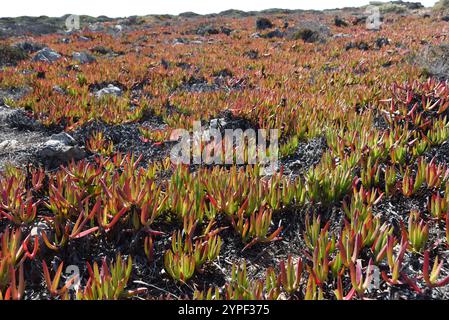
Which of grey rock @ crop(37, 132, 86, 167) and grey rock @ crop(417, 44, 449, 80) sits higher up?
grey rock @ crop(417, 44, 449, 80)

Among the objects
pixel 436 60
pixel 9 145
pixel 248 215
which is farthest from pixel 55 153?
pixel 436 60

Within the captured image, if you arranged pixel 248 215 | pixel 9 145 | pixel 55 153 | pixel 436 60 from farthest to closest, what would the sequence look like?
pixel 436 60, pixel 9 145, pixel 55 153, pixel 248 215

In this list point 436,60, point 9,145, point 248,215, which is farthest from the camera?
point 436,60

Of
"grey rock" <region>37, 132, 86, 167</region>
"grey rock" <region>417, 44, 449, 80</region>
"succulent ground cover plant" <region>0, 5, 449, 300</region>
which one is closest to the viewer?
"succulent ground cover plant" <region>0, 5, 449, 300</region>

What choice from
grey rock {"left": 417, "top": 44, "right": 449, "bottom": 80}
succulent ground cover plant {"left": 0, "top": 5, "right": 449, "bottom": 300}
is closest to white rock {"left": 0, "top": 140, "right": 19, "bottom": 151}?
succulent ground cover plant {"left": 0, "top": 5, "right": 449, "bottom": 300}

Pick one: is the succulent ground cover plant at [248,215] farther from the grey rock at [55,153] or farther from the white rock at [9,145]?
the white rock at [9,145]

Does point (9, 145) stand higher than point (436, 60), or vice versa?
point (436, 60)

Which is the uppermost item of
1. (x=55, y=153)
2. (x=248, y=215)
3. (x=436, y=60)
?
(x=436, y=60)

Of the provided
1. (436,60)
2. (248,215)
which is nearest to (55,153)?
(248,215)

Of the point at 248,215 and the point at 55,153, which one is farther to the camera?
the point at 55,153

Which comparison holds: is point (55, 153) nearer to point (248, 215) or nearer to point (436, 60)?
point (248, 215)

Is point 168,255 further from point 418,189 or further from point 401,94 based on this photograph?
point 401,94

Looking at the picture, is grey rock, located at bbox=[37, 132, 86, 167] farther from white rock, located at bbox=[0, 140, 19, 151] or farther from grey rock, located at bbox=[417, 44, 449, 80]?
grey rock, located at bbox=[417, 44, 449, 80]

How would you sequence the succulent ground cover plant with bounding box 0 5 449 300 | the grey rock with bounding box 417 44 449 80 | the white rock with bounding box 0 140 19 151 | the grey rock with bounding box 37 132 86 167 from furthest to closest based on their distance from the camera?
the grey rock with bounding box 417 44 449 80 < the white rock with bounding box 0 140 19 151 < the grey rock with bounding box 37 132 86 167 < the succulent ground cover plant with bounding box 0 5 449 300
